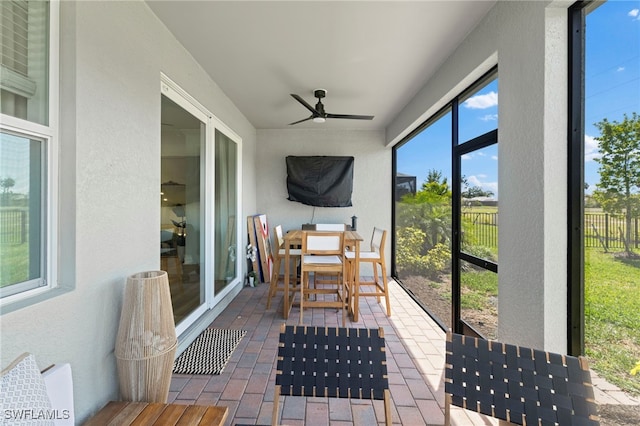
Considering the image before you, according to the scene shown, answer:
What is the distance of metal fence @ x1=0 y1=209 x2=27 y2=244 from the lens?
46.2 inches

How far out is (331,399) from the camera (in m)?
1.89

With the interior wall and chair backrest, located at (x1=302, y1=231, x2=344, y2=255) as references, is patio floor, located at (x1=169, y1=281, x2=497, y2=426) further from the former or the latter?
the interior wall

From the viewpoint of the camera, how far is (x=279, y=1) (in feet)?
6.01

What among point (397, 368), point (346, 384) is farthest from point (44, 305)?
point (397, 368)

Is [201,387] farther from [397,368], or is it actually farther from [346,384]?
[397,368]

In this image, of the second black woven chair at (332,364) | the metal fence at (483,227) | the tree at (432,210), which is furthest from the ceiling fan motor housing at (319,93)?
the second black woven chair at (332,364)

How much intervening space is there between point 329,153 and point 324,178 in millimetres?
494

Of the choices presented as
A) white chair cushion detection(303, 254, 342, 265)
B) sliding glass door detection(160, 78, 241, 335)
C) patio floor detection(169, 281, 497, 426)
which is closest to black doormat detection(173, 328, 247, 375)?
patio floor detection(169, 281, 497, 426)

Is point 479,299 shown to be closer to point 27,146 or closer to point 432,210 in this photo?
point 432,210

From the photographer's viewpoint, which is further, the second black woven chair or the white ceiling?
the white ceiling

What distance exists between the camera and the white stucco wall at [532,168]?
1.49 m

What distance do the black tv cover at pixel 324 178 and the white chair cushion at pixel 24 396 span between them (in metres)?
4.20

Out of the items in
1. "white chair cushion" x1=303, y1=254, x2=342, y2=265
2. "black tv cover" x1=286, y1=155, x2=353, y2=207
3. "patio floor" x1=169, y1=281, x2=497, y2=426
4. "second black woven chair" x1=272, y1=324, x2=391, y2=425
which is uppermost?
"black tv cover" x1=286, y1=155, x2=353, y2=207

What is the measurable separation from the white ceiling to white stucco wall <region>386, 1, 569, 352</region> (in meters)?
0.45
